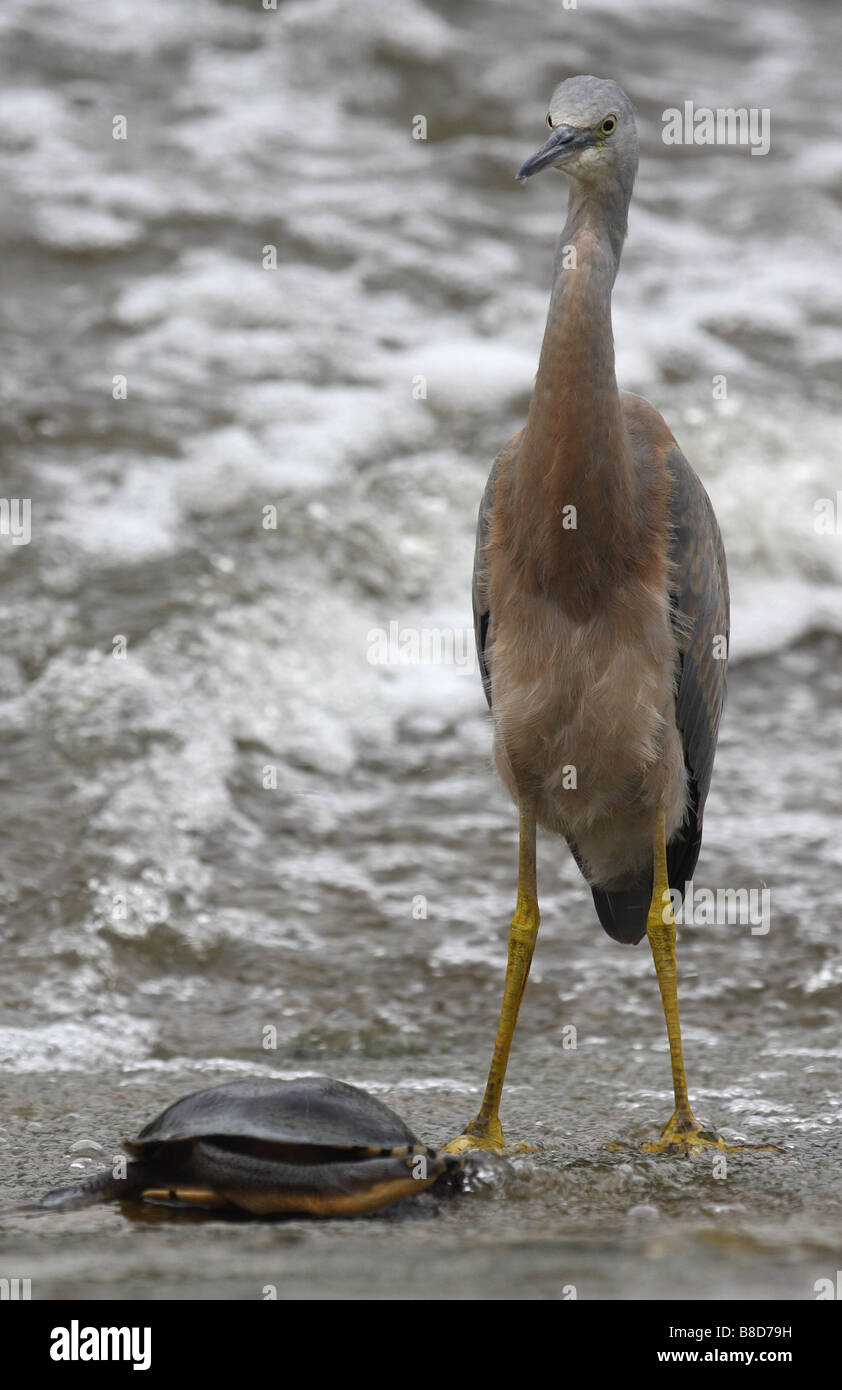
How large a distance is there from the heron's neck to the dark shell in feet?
5.21

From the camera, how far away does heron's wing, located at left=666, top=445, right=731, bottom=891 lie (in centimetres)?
489

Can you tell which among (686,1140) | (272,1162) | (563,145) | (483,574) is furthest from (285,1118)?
(563,145)

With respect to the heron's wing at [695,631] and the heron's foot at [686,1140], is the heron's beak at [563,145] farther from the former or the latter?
the heron's foot at [686,1140]

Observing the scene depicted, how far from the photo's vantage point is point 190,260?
12422mm

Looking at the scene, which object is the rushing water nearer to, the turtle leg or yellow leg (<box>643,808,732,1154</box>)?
the turtle leg

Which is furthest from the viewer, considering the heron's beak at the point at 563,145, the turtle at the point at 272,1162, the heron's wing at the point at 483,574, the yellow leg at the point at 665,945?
the heron's wing at the point at 483,574

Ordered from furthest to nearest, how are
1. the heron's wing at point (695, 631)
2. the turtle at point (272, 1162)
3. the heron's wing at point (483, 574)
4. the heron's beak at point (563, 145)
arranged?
the heron's wing at point (483, 574)
the heron's wing at point (695, 631)
the heron's beak at point (563, 145)
the turtle at point (272, 1162)

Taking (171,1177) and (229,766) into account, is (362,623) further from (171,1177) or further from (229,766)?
(171,1177)

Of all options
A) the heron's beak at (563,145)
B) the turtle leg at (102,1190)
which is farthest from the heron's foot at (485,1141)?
the heron's beak at (563,145)

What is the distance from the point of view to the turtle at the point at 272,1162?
3.88m

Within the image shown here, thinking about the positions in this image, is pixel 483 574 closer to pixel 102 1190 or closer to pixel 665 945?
pixel 665 945

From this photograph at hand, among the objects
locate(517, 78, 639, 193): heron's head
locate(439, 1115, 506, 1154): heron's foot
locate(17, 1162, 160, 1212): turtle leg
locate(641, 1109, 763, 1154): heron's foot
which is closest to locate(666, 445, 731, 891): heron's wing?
locate(517, 78, 639, 193): heron's head

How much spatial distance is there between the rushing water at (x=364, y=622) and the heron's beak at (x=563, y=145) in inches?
106

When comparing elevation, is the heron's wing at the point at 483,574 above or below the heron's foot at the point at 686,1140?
above
